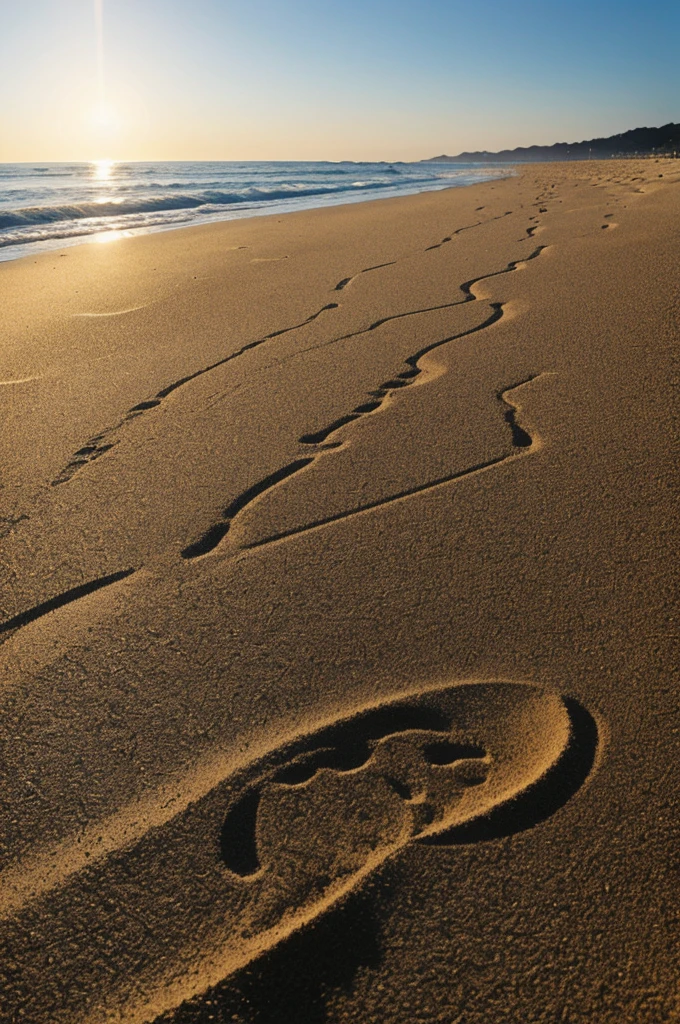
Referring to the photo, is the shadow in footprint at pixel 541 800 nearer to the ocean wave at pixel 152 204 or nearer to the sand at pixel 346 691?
the sand at pixel 346 691

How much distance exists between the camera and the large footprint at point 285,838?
2.72 feet

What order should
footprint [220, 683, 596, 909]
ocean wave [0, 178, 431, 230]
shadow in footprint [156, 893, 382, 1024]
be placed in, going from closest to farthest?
shadow in footprint [156, 893, 382, 1024]
footprint [220, 683, 596, 909]
ocean wave [0, 178, 431, 230]

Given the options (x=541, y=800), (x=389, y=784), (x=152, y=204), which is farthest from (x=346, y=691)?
(x=152, y=204)

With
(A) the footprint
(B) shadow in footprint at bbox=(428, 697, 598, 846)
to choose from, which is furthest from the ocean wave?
(B) shadow in footprint at bbox=(428, 697, 598, 846)

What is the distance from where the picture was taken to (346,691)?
1.17 metres

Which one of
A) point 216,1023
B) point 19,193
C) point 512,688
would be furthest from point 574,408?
point 19,193

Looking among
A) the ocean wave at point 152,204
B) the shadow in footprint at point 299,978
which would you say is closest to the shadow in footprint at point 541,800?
the shadow in footprint at point 299,978

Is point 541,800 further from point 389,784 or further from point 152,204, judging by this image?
point 152,204

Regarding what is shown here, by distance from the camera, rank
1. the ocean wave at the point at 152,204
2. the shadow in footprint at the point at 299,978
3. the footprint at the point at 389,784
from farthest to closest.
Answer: the ocean wave at the point at 152,204
the footprint at the point at 389,784
the shadow in footprint at the point at 299,978

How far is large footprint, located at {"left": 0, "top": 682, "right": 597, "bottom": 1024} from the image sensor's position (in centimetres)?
83

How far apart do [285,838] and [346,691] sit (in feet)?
0.89

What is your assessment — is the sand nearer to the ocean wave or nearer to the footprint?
the footprint

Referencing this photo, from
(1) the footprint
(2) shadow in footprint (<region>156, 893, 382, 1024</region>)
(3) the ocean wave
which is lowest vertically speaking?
(2) shadow in footprint (<region>156, 893, 382, 1024</region>)

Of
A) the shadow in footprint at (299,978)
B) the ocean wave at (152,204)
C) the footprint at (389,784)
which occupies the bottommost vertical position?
the shadow in footprint at (299,978)
